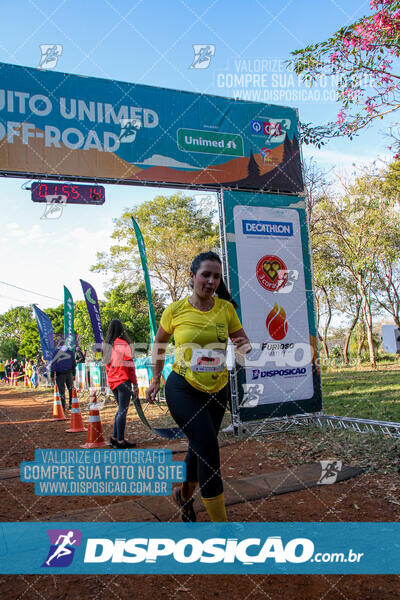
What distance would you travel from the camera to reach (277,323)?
718 cm

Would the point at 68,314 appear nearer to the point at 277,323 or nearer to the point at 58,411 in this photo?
the point at 58,411

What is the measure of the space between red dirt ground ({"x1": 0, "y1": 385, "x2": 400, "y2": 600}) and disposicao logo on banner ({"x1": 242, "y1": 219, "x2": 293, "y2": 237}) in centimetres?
311

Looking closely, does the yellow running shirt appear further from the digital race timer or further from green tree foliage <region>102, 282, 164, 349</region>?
green tree foliage <region>102, 282, 164, 349</region>

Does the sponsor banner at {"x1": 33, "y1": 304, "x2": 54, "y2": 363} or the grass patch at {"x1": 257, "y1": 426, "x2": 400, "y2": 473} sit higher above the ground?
the sponsor banner at {"x1": 33, "y1": 304, "x2": 54, "y2": 363}

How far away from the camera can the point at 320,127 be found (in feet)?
25.9

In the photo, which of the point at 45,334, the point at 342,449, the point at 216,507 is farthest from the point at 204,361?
the point at 45,334

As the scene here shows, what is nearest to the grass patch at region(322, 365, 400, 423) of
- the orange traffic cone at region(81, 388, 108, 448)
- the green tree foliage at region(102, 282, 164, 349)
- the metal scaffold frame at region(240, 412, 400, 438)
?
the metal scaffold frame at region(240, 412, 400, 438)

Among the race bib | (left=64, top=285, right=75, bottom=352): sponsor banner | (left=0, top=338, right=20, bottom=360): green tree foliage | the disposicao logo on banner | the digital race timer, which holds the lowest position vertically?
(left=0, top=338, right=20, bottom=360): green tree foliage

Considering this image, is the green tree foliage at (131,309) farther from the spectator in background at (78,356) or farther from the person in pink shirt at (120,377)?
the person in pink shirt at (120,377)

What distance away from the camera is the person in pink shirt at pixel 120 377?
619cm

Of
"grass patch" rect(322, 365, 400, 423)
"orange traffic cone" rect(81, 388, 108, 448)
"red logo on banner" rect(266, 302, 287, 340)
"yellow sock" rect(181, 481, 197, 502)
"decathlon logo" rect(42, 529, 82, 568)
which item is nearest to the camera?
"decathlon logo" rect(42, 529, 82, 568)

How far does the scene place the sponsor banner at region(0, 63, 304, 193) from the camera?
641 centimetres

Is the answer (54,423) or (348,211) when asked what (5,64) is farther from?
(348,211)

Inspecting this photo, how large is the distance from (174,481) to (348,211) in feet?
56.5
